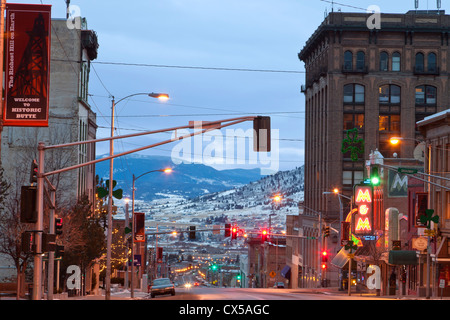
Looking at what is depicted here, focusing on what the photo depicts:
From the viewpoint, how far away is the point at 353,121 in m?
110

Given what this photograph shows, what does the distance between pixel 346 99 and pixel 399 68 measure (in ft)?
30.0

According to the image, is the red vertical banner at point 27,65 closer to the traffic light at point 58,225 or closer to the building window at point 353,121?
the traffic light at point 58,225

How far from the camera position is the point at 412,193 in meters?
66.4

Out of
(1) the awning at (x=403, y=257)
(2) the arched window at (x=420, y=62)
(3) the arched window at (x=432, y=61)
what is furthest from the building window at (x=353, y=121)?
(1) the awning at (x=403, y=257)

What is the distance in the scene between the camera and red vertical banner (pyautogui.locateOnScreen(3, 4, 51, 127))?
31.5 m

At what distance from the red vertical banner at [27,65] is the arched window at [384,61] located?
268 ft

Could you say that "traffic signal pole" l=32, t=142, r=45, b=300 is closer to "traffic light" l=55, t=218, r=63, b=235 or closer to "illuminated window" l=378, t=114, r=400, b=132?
"traffic light" l=55, t=218, r=63, b=235

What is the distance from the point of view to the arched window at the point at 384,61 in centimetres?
11100

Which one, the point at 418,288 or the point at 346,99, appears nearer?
the point at 418,288

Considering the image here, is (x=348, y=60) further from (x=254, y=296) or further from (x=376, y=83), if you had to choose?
(x=254, y=296)

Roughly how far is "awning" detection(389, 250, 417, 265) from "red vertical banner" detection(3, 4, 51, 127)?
3658cm

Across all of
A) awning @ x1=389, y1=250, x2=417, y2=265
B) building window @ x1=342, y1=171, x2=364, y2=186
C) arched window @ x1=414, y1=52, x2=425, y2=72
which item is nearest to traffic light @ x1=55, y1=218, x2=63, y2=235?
awning @ x1=389, y1=250, x2=417, y2=265
